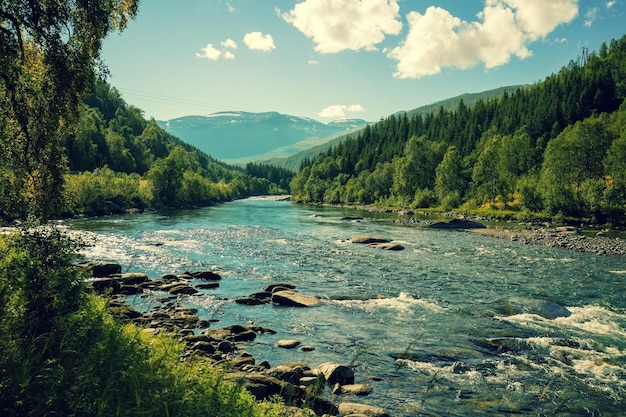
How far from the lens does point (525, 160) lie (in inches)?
4715

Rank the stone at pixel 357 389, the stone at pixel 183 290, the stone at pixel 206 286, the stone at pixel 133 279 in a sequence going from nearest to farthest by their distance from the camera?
the stone at pixel 357 389
the stone at pixel 183 290
the stone at pixel 133 279
the stone at pixel 206 286

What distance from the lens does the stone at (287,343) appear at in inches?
764

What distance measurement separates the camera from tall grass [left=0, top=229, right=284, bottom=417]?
26.6ft

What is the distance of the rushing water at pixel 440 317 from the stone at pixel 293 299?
667mm

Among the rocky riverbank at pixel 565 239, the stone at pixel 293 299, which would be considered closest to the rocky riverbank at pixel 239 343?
the stone at pixel 293 299

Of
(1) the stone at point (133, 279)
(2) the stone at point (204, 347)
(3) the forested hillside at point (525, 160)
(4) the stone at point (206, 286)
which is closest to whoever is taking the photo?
(2) the stone at point (204, 347)

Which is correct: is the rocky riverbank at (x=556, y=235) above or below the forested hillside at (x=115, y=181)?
below

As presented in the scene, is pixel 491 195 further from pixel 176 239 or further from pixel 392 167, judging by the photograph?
pixel 176 239

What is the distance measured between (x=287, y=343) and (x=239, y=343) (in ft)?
7.74

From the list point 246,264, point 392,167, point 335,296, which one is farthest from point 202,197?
point 335,296

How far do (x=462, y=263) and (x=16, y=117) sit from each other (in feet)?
128

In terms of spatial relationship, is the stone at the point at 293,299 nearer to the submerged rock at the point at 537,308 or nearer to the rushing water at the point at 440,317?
the rushing water at the point at 440,317

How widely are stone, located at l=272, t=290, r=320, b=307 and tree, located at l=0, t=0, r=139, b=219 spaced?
1538 centimetres

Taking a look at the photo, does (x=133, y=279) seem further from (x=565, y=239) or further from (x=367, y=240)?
(x=565, y=239)
